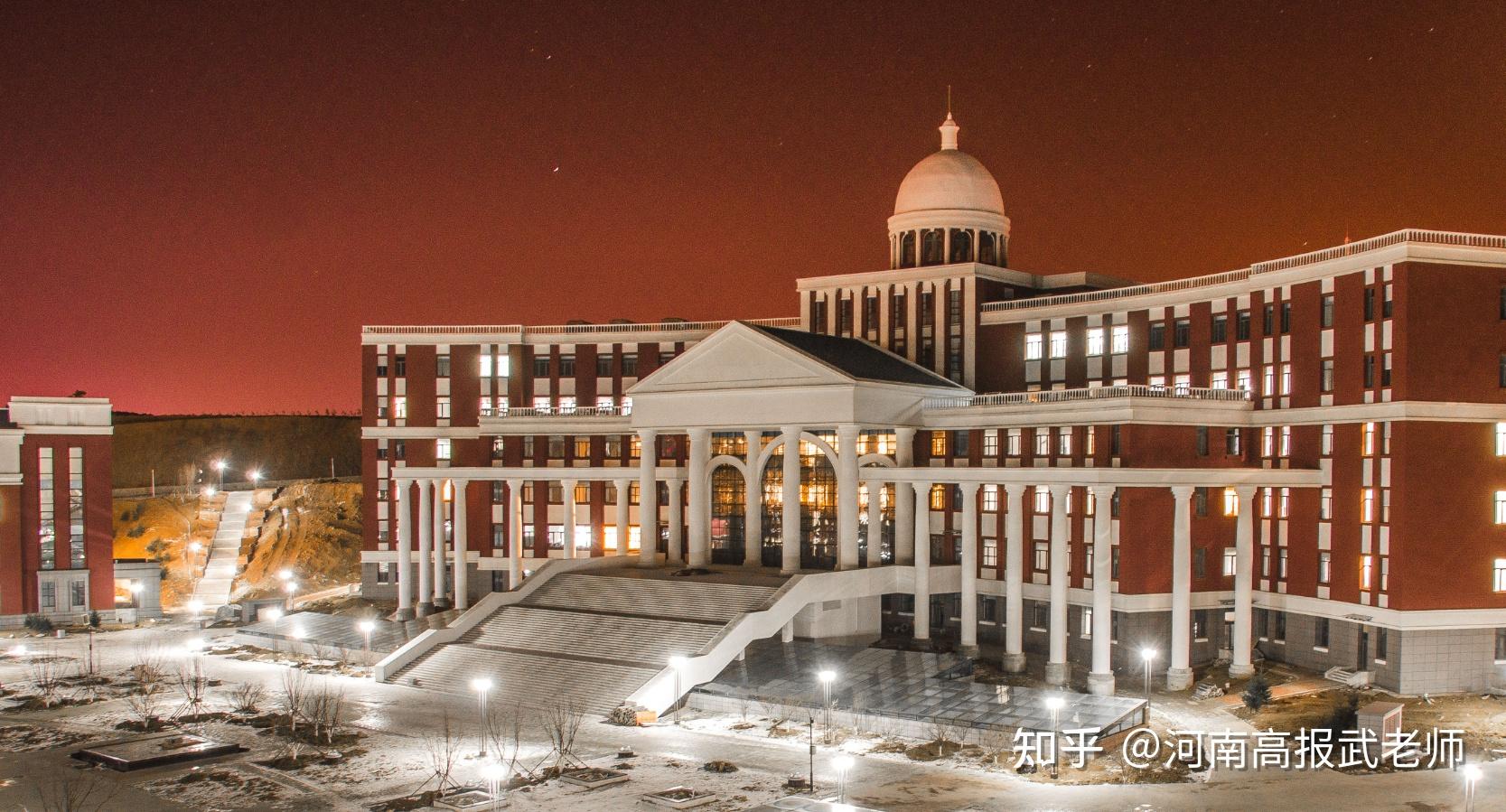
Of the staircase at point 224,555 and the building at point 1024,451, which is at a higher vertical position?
the building at point 1024,451

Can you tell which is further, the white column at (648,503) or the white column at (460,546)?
the white column at (460,546)

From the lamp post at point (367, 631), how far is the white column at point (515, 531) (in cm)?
893

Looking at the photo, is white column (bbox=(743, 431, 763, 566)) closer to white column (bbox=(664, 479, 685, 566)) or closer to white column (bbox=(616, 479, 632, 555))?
white column (bbox=(664, 479, 685, 566))

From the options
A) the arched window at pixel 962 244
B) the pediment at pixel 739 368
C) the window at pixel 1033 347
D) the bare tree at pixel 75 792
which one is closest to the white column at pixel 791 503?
the pediment at pixel 739 368

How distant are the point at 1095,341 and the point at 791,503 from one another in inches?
655

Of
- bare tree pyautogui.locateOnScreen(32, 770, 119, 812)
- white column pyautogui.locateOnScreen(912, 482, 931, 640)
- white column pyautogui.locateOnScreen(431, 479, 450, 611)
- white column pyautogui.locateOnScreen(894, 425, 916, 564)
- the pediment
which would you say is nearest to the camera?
bare tree pyautogui.locateOnScreen(32, 770, 119, 812)

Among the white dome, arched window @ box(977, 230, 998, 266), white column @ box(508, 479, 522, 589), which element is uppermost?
the white dome

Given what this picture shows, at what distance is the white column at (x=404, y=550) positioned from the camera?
79.2 m

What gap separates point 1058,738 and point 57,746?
111 feet

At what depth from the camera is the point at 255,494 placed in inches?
A: 4601

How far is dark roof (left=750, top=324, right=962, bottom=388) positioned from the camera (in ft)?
207

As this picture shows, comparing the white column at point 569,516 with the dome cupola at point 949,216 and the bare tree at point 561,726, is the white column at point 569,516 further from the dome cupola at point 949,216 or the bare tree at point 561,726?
the bare tree at point 561,726

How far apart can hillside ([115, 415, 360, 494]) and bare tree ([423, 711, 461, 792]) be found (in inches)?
4716

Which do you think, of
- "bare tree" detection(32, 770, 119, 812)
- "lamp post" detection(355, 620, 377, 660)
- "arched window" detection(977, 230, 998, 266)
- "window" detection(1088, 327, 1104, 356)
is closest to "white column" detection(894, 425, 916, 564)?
"window" detection(1088, 327, 1104, 356)
